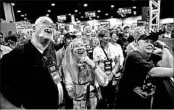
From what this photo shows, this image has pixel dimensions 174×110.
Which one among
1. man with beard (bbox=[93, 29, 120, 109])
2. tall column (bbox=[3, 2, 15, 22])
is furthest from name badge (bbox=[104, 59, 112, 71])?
tall column (bbox=[3, 2, 15, 22])

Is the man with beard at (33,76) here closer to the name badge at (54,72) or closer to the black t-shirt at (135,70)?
the name badge at (54,72)

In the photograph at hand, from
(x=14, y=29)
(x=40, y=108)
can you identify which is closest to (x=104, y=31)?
(x=40, y=108)

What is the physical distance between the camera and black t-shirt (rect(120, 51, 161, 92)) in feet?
5.22

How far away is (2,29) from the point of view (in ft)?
23.6

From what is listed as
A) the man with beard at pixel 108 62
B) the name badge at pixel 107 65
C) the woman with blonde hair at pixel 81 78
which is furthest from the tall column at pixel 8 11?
the woman with blonde hair at pixel 81 78

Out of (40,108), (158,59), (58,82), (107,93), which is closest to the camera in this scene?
(40,108)

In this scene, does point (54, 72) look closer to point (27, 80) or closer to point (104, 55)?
point (27, 80)

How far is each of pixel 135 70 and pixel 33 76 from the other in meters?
1.09

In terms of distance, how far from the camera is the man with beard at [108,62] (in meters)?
2.68

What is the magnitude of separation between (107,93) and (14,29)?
21.4 ft

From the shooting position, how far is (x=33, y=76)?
1.46 meters

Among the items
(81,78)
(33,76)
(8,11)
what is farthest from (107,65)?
(8,11)

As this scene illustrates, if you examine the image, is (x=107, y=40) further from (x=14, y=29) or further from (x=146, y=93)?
(x=14, y=29)

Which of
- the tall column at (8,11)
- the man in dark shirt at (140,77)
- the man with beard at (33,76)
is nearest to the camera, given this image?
the man with beard at (33,76)
